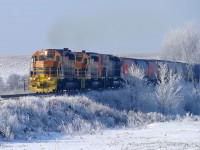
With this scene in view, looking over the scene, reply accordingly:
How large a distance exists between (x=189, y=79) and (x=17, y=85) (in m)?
22.3

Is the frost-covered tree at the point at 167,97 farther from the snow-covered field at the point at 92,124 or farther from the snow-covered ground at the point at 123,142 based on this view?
the snow-covered ground at the point at 123,142

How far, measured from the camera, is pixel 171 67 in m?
46.1

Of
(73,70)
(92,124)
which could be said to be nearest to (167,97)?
(73,70)

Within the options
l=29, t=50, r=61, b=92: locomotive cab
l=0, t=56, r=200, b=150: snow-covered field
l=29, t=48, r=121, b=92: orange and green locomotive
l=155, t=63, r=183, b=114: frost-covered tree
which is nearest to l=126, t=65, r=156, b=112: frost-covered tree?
l=0, t=56, r=200, b=150: snow-covered field

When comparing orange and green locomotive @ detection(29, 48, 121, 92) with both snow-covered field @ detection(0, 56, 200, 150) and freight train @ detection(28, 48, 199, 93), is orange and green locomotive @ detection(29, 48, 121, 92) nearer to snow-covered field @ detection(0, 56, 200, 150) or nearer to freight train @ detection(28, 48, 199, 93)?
freight train @ detection(28, 48, 199, 93)

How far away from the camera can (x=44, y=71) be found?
31.1 meters

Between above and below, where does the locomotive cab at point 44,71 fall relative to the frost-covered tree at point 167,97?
above

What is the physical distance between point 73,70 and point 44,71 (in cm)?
304

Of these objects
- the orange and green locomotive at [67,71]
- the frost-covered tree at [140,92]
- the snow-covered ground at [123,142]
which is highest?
the orange and green locomotive at [67,71]

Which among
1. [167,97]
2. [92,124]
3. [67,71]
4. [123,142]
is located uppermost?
[67,71]

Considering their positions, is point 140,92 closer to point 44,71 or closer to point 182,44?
point 44,71

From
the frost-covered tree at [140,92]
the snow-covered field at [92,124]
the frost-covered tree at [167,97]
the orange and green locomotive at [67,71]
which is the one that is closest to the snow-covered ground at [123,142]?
the snow-covered field at [92,124]

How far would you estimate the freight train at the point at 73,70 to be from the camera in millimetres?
30922

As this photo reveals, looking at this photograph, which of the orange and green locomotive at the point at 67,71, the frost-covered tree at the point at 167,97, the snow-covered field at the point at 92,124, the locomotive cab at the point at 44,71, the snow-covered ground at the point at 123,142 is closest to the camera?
the snow-covered ground at the point at 123,142
